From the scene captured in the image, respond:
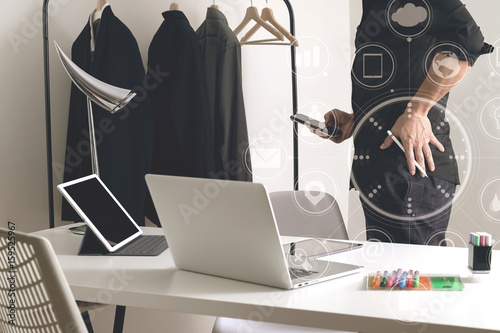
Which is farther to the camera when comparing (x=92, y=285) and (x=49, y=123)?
(x=49, y=123)

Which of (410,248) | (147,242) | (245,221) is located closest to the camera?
(245,221)

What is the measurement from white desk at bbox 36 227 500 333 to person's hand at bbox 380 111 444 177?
0.64 meters

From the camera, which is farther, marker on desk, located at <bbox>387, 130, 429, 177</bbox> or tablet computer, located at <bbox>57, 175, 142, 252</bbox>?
marker on desk, located at <bbox>387, 130, 429, 177</bbox>

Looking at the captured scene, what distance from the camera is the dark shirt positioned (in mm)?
2025

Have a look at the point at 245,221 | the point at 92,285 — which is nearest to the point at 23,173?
the point at 92,285

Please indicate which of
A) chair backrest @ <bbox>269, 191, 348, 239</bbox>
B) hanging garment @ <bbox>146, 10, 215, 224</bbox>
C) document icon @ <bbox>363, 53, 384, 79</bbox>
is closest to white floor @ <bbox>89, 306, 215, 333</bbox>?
hanging garment @ <bbox>146, 10, 215, 224</bbox>

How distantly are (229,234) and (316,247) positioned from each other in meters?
0.40

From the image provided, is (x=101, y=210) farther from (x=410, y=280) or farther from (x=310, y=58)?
(x=310, y=58)

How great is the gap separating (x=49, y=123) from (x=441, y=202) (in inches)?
63.7

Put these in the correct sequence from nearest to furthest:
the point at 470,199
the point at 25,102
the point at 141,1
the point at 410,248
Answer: the point at 410,248 → the point at 470,199 → the point at 25,102 → the point at 141,1

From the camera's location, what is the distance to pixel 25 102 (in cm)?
255

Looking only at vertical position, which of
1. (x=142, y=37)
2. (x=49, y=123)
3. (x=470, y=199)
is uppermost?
(x=142, y=37)

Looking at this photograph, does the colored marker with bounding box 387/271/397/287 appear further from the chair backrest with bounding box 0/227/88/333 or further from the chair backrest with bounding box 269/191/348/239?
the chair backrest with bounding box 269/191/348/239

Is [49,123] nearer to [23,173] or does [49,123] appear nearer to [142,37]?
[23,173]
